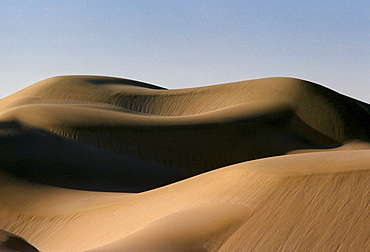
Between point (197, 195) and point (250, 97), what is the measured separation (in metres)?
33.7

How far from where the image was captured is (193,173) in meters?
30.4

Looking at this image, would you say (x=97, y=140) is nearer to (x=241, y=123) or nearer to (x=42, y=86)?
(x=241, y=123)

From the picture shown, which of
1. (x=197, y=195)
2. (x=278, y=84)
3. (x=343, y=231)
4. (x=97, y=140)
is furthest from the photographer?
(x=278, y=84)

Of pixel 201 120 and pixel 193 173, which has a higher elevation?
pixel 201 120

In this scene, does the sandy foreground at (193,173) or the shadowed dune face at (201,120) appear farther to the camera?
the shadowed dune face at (201,120)

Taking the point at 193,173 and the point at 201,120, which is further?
the point at 201,120

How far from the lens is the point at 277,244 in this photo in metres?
8.54

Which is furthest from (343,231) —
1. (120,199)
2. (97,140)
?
(97,140)

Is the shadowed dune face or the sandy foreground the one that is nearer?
the sandy foreground

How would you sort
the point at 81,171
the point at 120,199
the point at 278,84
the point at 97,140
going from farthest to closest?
the point at 278,84
the point at 97,140
the point at 81,171
the point at 120,199

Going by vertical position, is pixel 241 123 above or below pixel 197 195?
below

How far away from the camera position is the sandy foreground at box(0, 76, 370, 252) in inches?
346

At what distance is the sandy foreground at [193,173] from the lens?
879 centimetres

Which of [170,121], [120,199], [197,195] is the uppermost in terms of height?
[197,195]
